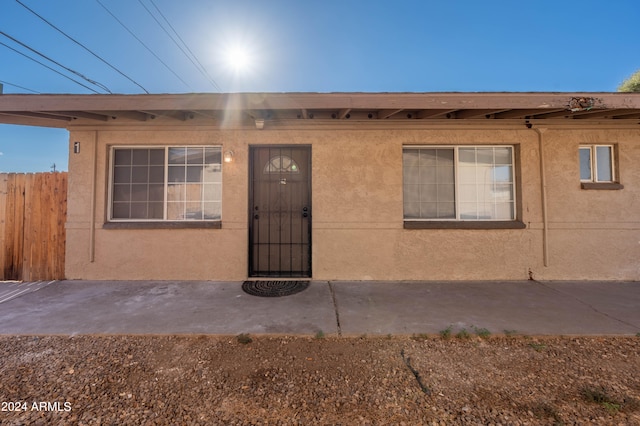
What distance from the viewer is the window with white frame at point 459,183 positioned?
5352 mm

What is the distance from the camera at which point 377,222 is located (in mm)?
5152

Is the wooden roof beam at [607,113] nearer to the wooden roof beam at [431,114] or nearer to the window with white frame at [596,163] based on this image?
the window with white frame at [596,163]

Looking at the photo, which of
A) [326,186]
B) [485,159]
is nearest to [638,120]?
[485,159]

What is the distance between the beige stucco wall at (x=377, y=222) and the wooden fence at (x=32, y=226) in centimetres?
33

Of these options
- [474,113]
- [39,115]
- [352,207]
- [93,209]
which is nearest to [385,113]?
[474,113]

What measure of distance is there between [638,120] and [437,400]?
643 cm

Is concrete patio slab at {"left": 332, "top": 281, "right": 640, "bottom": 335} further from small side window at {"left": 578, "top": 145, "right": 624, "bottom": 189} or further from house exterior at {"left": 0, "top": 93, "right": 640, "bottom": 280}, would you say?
small side window at {"left": 578, "top": 145, "right": 624, "bottom": 189}

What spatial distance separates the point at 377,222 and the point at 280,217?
176 centimetres

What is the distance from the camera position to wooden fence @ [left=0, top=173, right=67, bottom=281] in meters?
5.04

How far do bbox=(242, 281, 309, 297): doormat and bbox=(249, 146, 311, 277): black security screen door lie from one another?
0.27 meters

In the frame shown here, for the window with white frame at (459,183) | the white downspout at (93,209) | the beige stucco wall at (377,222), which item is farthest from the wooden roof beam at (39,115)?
the window with white frame at (459,183)

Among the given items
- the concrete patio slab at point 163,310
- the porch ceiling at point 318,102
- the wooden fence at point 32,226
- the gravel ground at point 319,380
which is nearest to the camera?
the gravel ground at point 319,380

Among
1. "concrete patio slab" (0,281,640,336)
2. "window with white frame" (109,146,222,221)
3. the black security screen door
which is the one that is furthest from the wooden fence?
the black security screen door

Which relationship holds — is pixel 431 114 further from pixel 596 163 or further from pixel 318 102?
pixel 596 163
